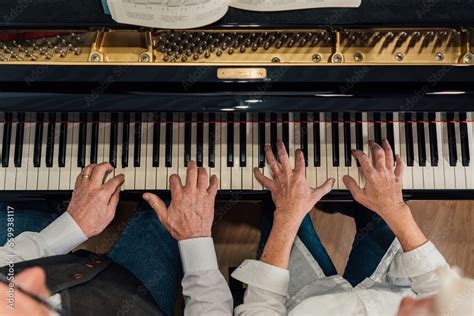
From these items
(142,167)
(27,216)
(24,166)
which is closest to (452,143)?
(142,167)

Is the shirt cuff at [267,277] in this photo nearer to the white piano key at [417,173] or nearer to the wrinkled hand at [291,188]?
the wrinkled hand at [291,188]

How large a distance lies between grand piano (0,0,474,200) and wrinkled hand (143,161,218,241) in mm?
67

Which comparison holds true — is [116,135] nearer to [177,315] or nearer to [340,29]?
[340,29]

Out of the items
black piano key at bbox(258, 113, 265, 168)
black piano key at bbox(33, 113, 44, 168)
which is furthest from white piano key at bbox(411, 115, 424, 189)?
black piano key at bbox(33, 113, 44, 168)

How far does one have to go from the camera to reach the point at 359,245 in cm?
207

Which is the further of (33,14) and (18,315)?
(33,14)

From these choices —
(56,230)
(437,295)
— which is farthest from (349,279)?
(56,230)

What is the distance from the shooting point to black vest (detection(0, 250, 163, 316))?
1474mm

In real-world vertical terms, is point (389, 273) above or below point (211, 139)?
below

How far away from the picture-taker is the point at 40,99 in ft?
5.37

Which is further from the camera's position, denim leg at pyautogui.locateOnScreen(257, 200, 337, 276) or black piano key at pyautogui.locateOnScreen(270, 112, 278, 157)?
denim leg at pyautogui.locateOnScreen(257, 200, 337, 276)

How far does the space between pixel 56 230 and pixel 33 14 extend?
76cm

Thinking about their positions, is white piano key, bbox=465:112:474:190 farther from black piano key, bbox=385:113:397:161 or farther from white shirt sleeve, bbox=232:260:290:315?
white shirt sleeve, bbox=232:260:290:315

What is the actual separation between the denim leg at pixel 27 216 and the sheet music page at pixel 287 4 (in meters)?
1.18
